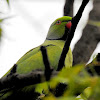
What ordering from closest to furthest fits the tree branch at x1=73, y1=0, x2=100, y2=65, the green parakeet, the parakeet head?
the green parakeet
the parakeet head
the tree branch at x1=73, y1=0, x2=100, y2=65

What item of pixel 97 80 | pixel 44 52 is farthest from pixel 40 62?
pixel 97 80

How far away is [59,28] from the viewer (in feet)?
12.0

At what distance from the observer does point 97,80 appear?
2.59 ft

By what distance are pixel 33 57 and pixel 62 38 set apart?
972 mm

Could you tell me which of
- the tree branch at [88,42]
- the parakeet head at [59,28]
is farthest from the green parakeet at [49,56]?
the tree branch at [88,42]

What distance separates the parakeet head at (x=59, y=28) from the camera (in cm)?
345

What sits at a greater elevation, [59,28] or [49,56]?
[59,28]

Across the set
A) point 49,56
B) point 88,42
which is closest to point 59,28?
point 88,42

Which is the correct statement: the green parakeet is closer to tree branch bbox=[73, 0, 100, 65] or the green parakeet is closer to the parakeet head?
the parakeet head

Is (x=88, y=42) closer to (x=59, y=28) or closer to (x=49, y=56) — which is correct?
(x=59, y=28)

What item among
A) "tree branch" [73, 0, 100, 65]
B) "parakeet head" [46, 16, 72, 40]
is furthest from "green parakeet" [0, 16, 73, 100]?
"tree branch" [73, 0, 100, 65]

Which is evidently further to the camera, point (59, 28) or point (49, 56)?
point (59, 28)

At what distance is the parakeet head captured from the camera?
3452mm

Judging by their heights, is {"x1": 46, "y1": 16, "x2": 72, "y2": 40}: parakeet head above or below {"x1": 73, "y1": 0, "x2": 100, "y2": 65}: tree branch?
above
